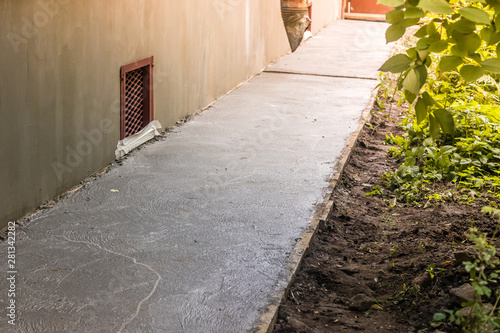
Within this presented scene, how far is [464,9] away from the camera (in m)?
2.98

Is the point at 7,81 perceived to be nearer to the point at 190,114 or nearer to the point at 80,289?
the point at 80,289

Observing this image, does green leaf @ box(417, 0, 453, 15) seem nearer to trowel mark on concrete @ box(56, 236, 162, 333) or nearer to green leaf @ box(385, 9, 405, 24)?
green leaf @ box(385, 9, 405, 24)

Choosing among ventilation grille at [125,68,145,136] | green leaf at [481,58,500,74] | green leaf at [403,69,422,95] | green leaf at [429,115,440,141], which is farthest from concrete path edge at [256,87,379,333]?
ventilation grille at [125,68,145,136]

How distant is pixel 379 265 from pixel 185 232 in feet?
5.25

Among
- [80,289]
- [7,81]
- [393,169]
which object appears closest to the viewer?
[80,289]

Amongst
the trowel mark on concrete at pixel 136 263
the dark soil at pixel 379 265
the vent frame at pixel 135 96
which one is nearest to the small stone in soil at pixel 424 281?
the dark soil at pixel 379 265

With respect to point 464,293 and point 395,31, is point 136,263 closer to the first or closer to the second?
point 464,293

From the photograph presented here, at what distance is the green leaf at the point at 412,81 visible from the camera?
3.15 m

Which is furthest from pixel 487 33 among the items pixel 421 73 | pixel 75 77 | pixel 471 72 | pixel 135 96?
pixel 135 96

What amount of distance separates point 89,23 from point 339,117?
4585mm

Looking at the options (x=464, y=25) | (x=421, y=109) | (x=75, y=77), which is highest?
(x=464, y=25)

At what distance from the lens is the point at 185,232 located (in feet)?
18.1

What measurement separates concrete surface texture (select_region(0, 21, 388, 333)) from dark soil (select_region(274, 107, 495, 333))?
9.4 inches

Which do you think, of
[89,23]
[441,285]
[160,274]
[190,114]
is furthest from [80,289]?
[190,114]
